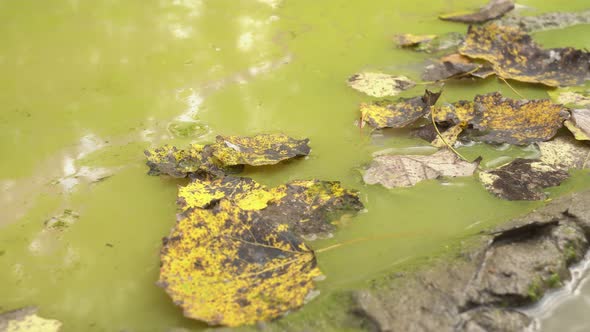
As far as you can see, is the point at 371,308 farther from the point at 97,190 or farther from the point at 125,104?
the point at 125,104

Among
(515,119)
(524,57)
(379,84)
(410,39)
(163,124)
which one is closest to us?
(515,119)

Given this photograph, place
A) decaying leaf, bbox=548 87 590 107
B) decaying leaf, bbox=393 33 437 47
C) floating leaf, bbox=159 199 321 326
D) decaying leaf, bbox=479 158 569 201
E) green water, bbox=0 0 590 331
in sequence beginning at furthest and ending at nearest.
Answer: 1. decaying leaf, bbox=393 33 437 47
2. decaying leaf, bbox=548 87 590 107
3. decaying leaf, bbox=479 158 569 201
4. green water, bbox=0 0 590 331
5. floating leaf, bbox=159 199 321 326

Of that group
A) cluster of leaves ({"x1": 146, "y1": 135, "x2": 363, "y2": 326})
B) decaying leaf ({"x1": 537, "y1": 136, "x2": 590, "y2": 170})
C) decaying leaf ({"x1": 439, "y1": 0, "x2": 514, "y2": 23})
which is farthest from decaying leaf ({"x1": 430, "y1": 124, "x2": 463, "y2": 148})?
decaying leaf ({"x1": 439, "y1": 0, "x2": 514, "y2": 23})

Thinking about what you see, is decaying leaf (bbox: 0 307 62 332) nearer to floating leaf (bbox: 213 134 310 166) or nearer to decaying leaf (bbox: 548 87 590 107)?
floating leaf (bbox: 213 134 310 166)

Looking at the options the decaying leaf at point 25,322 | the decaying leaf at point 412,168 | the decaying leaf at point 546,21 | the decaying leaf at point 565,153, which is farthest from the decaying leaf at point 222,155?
the decaying leaf at point 546,21

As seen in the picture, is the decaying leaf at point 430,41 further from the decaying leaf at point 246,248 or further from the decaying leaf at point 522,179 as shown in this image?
the decaying leaf at point 246,248

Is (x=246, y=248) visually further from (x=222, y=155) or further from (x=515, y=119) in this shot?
(x=515, y=119)

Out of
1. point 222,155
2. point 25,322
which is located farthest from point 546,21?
point 25,322
